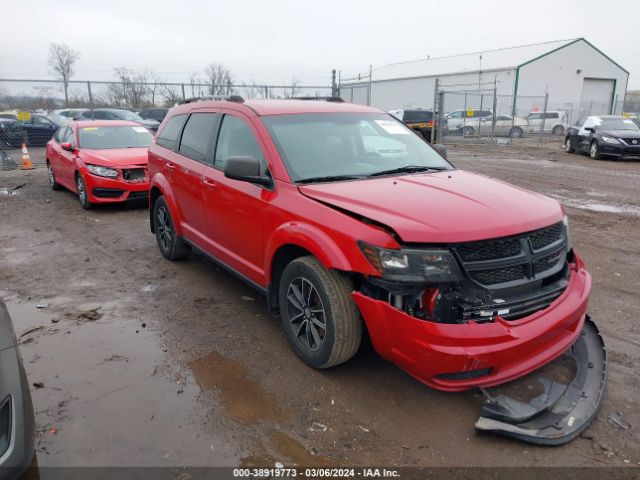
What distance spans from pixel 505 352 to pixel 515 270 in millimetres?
517

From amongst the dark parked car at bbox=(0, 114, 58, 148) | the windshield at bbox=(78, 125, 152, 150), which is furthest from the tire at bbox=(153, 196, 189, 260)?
the dark parked car at bbox=(0, 114, 58, 148)

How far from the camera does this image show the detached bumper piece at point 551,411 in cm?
280

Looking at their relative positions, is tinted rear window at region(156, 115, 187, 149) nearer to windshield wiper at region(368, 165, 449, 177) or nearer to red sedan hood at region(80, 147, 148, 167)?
windshield wiper at region(368, 165, 449, 177)

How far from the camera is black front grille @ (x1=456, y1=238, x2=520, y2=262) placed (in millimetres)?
2887

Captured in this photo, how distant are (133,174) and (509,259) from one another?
24.7 ft

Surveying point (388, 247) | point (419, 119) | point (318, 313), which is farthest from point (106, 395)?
point (419, 119)

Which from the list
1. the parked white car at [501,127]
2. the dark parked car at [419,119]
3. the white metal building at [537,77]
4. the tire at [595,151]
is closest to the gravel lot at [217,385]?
the tire at [595,151]

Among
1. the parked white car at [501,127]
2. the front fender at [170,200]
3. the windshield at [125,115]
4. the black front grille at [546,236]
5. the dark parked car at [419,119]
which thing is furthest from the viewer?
the parked white car at [501,127]

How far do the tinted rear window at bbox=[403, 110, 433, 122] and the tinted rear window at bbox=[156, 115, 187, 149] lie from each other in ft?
68.5

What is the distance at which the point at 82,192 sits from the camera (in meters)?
9.05

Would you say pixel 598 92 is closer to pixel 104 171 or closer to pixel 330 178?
pixel 104 171

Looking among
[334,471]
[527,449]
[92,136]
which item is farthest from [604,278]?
[92,136]

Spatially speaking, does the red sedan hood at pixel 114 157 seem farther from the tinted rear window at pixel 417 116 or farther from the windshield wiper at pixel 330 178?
the tinted rear window at pixel 417 116

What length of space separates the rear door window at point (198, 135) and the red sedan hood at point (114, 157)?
383 cm
